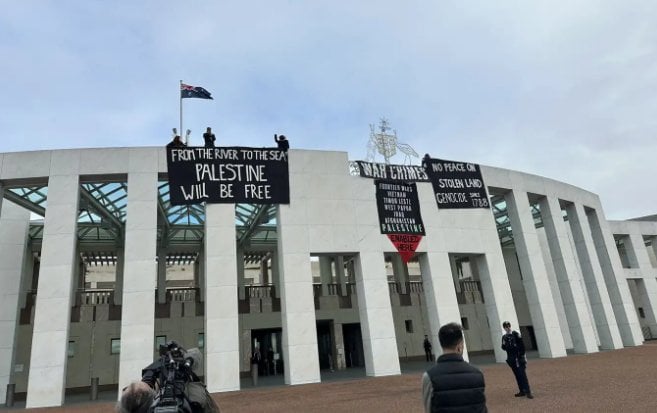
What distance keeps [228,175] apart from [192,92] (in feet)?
15.4

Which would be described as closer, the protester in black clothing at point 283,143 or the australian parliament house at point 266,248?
the australian parliament house at point 266,248

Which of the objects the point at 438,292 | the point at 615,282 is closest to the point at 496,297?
the point at 438,292

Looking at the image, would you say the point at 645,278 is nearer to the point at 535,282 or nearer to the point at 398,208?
the point at 535,282

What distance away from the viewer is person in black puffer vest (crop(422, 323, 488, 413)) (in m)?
3.43

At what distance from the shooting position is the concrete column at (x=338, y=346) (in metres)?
27.3

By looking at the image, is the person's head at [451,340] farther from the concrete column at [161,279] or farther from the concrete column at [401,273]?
the concrete column at [401,273]

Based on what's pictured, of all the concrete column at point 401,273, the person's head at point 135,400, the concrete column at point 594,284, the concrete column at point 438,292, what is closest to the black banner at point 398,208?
the concrete column at point 438,292

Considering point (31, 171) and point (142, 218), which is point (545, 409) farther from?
point (31, 171)

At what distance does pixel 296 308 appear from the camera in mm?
18016

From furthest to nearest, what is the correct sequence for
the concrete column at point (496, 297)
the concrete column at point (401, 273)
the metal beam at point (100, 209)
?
the concrete column at point (401, 273) < the concrete column at point (496, 297) < the metal beam at point (100, 209)

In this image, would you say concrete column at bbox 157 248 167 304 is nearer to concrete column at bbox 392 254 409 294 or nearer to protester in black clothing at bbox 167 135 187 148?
protester in black clothing at bbox 167 135 187 148

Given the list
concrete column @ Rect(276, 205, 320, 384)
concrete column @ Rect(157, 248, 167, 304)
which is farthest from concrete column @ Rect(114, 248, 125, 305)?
concrete column @ Rect(276, 205, 320, 384)

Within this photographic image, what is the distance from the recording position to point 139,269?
17.2 m

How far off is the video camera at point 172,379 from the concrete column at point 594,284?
2788 centimetres
